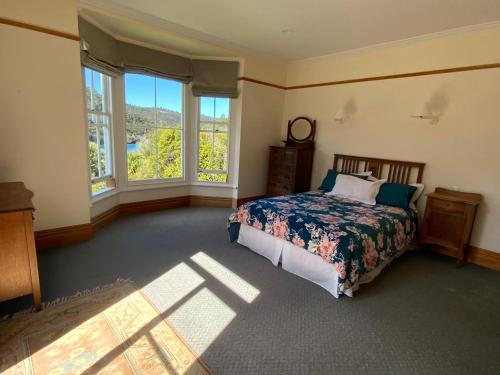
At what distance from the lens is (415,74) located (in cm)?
338

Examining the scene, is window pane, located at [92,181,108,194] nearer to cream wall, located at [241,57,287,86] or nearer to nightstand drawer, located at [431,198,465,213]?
cream wall, located at [241,57,287,86]

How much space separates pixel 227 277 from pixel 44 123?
2.33 meters

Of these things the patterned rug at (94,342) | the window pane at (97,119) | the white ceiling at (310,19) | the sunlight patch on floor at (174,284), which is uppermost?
the white ceiling at (310,19)

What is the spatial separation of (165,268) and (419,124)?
344cm

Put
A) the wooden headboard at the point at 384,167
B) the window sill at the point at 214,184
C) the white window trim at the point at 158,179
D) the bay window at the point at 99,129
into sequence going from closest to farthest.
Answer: the bay window at the point at 99,129, the wooden headboard at the point at 384,167, the white window trim at the point at 158,179, the window sill at the point at 214,184

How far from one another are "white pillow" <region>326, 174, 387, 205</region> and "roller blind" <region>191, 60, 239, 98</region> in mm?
2203

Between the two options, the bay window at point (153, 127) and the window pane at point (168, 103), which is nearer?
the bay window at point (153, 127)

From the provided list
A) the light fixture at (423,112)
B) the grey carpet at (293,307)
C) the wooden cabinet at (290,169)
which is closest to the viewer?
the grey carpet at (293,307)

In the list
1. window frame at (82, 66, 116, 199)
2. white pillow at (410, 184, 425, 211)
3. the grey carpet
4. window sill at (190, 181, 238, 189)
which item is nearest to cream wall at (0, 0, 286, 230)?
window frame at (82, 66, 116, 199)

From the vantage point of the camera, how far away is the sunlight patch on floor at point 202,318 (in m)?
1.77

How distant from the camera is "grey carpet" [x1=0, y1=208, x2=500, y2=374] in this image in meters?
1.67

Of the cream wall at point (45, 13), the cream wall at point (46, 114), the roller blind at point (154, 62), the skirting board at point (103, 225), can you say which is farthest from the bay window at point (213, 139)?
the cream wall at point (45, 13)

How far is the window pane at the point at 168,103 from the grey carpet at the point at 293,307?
1.96 metres

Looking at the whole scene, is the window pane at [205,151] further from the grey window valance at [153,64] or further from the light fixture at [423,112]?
Answer: the light fixture at [423,112]
